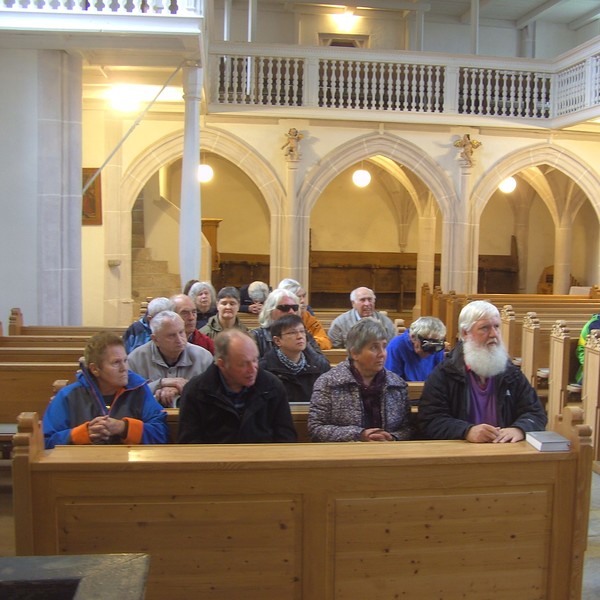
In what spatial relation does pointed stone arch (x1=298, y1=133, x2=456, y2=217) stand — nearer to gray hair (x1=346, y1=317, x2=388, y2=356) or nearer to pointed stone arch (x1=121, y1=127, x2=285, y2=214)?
pointed stone arch (x1=121, y1=127, x2=285, y2=214)

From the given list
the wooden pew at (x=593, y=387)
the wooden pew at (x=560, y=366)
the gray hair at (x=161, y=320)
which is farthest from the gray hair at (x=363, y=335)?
the wooden pew at (x=560, y=366)

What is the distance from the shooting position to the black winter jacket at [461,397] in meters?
3.22

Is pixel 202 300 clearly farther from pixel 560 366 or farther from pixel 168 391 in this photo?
pixel 560 366

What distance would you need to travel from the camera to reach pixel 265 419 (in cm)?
314

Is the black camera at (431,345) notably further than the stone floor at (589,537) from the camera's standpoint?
Yes

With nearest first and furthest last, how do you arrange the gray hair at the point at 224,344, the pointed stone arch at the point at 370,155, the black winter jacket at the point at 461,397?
the gray hair at the point at 224,344 → the black winter jacket at the point at 461,397 → the pointed stone arch at the point at 370,155

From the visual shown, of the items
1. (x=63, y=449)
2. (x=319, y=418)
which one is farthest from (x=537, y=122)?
(x=63, y=449)

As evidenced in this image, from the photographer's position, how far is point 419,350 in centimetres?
463

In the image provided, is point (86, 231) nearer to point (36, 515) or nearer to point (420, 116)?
point (420, 116)

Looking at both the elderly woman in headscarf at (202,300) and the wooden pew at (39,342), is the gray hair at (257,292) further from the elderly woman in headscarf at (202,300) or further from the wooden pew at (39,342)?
the wooden pew at (39,342)

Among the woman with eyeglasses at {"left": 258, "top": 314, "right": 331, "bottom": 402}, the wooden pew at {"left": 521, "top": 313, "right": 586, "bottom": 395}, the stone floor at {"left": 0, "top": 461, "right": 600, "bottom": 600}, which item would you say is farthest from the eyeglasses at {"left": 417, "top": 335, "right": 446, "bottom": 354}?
the wooden pew at {"left": 521, "top": 313, "right": 586, "bottom": 395}

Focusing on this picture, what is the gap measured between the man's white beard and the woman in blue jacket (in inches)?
57.0

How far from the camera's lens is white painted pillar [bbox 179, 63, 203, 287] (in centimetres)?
832

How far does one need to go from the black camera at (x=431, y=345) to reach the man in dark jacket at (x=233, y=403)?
1.66 m
